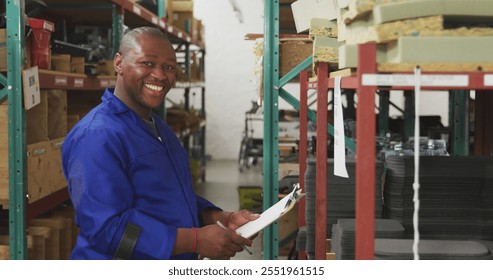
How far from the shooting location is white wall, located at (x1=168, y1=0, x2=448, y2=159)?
12867 millimetres

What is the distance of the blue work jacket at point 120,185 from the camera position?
198 centimetres

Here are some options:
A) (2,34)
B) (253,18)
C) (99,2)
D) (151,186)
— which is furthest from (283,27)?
(253,18)

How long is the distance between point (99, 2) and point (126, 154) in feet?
10.2

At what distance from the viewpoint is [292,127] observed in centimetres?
826

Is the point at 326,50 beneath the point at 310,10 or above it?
beneath

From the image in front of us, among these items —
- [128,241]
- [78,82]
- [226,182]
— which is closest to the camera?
[128,241]

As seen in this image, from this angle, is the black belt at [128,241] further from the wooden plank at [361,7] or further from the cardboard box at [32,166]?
the cardboard box at [32,166]

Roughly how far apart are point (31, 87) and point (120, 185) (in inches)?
57.5

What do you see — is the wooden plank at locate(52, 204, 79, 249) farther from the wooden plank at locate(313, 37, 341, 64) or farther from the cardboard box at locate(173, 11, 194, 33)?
the cardboard box at locate(173, 11, 194, 33)

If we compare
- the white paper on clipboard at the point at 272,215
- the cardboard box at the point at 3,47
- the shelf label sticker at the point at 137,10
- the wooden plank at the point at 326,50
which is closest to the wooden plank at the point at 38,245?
the cardboard box at the point at 3,47

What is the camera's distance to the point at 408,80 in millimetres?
1573

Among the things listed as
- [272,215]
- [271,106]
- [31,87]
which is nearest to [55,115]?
[31,87]

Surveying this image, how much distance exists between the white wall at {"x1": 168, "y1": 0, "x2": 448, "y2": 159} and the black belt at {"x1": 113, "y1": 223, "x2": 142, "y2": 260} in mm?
10777

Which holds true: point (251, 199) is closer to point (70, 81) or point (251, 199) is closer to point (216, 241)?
point (70, 81)
